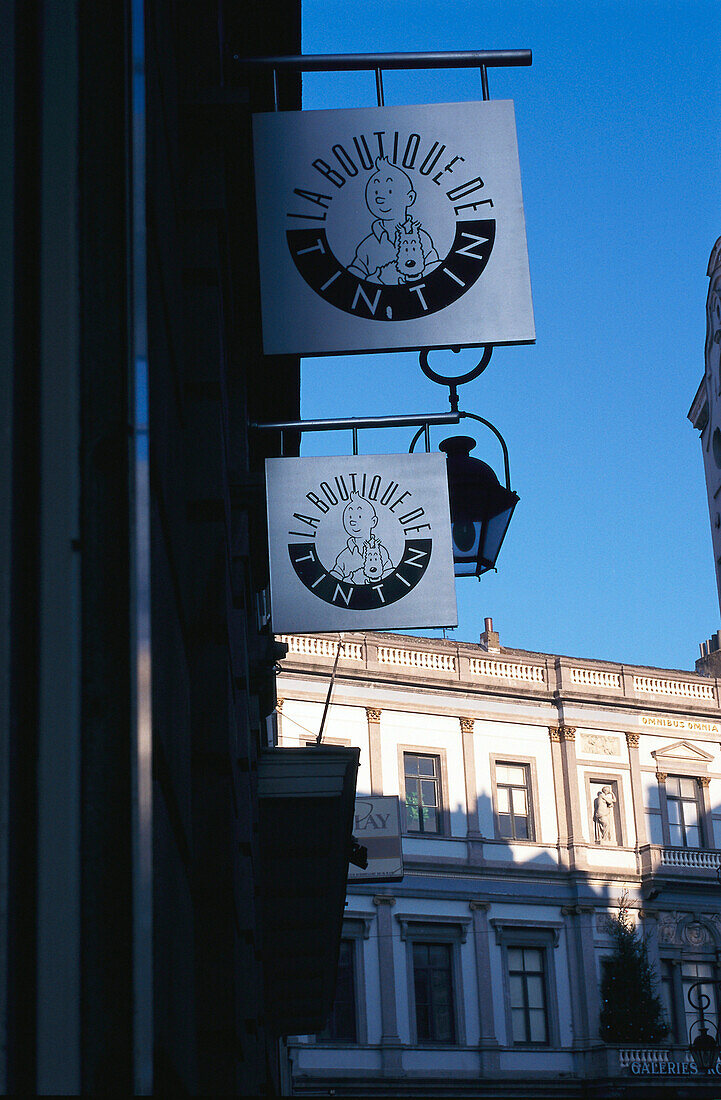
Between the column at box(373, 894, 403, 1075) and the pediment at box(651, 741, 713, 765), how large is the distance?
8.49 m

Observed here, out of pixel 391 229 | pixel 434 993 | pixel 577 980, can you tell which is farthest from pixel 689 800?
pixel 391 229

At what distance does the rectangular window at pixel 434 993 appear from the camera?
31359mm

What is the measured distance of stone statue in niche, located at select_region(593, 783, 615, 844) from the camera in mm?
34562

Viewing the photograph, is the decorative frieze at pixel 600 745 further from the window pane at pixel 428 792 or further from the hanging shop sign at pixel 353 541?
the hanging shop sign at pixel 353 541

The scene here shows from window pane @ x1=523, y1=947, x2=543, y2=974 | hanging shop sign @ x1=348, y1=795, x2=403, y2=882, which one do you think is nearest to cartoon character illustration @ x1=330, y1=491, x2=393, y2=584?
hanging shop sign @ x1=348, y1=795, x2=403, y2=882

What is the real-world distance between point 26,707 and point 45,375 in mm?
445

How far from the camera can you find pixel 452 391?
696cm

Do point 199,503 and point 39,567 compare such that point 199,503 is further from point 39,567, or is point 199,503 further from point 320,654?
point 320,654

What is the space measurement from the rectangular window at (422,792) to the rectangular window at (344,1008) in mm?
3433

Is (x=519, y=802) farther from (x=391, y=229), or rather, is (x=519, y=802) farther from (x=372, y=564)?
(x=391, y=229)

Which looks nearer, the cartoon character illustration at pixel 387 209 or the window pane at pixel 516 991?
the cartoon character illustration at pixel 387 209

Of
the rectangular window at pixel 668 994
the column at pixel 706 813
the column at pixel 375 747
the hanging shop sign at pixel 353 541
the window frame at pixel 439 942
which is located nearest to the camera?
the hanging shop sign at pixel 353 541

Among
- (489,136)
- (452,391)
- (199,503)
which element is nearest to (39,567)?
(199,503)

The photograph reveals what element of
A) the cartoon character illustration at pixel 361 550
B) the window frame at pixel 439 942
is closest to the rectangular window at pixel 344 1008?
the window frame at pixel 439 942
